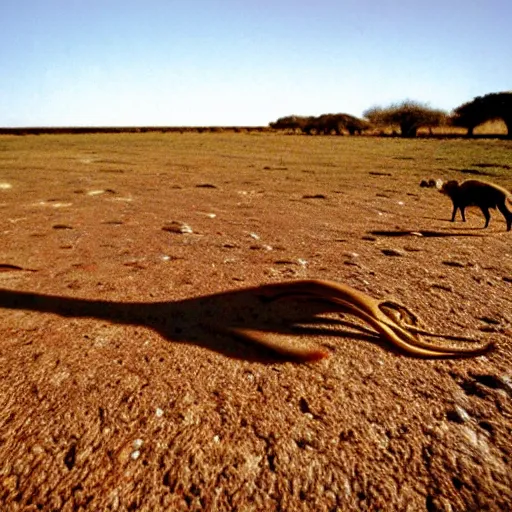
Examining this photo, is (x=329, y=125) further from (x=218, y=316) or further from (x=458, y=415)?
(x=458, y=415)

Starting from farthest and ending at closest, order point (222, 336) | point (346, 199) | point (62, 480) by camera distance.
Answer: point (346, 199), point (222, 336), point (62, 480)

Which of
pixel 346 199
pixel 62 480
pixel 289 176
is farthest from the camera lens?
pixel 289 176

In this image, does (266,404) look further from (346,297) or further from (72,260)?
(72,260)

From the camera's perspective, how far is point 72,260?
2525 mm

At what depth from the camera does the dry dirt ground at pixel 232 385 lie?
0.98m

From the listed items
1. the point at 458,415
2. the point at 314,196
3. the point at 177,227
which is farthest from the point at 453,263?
the point at 314,196

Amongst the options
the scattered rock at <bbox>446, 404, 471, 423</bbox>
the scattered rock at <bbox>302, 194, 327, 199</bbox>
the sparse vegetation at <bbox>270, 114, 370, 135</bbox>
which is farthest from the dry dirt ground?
the sparse vegetation at <bbox>270, 114, 370, 135</bbox>

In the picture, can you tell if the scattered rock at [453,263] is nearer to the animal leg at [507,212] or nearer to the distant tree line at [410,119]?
the animal leg at [507,212]

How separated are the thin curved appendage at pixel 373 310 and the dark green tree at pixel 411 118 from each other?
108ft

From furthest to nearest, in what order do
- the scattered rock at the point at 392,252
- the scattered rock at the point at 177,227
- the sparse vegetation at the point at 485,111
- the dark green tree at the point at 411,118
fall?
the dark green tree at the point at 411,118 < the sparse vegetation at the point at 485,111 < the scattered rock at the point at 177,227 < the scattered rock at the point at 392,252

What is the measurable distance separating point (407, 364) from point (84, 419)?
1.10 metres

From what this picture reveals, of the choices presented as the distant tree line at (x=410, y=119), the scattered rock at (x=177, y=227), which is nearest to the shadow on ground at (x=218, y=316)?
the scattered rock at (x=177, y=227)

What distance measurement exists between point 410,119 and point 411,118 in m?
0.16

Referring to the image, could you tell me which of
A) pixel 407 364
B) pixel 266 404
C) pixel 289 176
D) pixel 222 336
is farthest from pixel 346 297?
pixel 289 176
